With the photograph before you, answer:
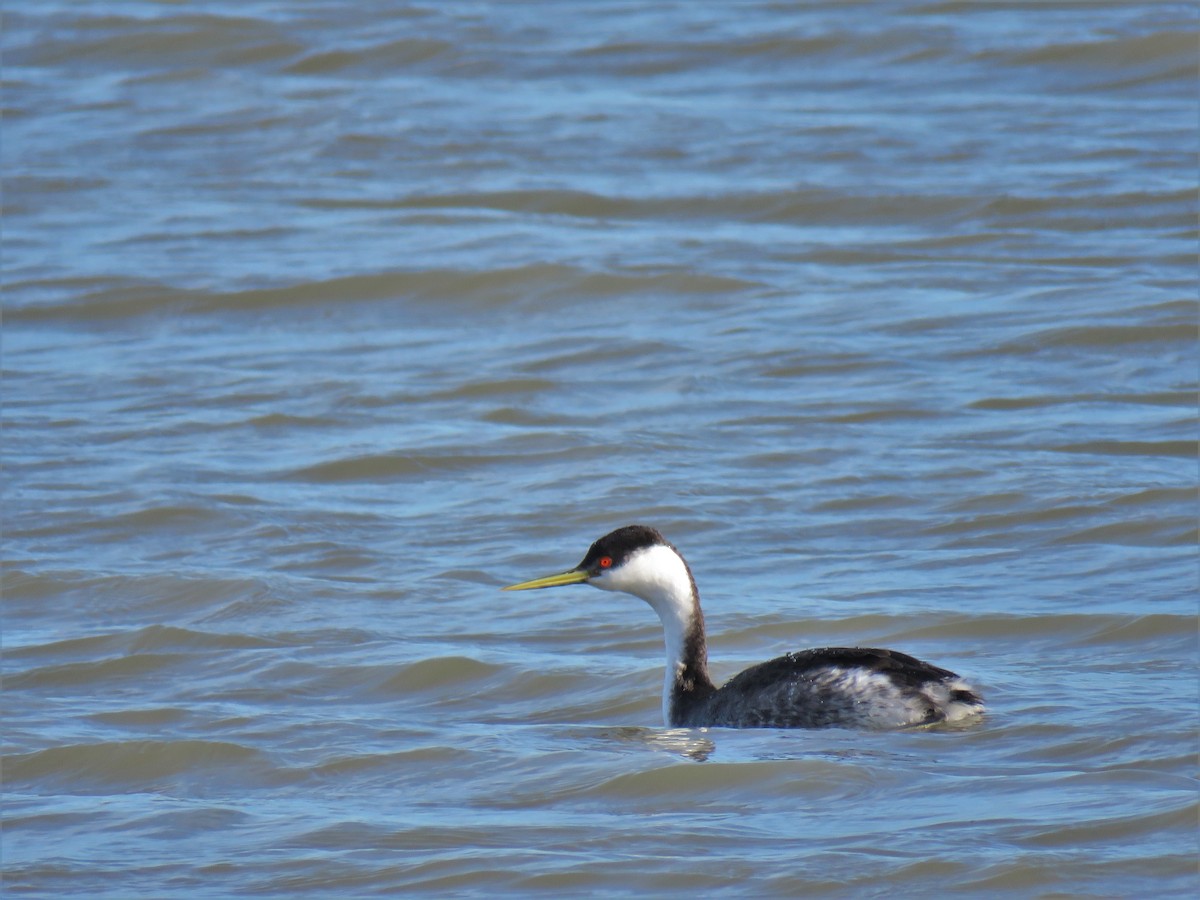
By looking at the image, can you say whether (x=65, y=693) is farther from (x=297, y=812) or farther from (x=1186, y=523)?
(x=1186, y=523)

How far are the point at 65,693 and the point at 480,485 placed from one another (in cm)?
293

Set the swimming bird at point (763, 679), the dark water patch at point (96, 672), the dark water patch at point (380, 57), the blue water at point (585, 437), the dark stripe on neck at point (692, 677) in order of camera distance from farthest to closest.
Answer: the dark water patch at point (380, 57) < the dark water patch at point (96, 672) < the dark stripe on neck at point (692, 677) < the swimming bird at point (763, 679) < the blue water at point (585, 437)

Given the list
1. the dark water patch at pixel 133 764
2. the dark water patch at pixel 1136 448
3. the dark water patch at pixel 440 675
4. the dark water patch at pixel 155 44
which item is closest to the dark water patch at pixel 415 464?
the dark water patch at pixel 1136 448

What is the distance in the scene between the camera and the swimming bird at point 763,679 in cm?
696

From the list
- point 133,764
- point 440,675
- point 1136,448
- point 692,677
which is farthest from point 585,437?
point 133,764

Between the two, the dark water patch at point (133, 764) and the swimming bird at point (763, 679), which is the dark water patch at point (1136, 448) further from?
the dark water patch at point (133, 764)

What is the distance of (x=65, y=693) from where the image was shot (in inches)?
310

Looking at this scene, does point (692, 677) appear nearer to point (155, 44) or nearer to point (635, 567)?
point (635, 567)

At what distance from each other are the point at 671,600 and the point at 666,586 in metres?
0.06

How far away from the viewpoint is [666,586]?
7785 mm

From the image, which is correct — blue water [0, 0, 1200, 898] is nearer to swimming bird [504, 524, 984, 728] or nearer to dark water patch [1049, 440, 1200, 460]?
dark water patch [1049, 440, 1200, 460]

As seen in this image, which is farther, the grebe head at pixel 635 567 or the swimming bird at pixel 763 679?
the grebe head at pixel 635 567

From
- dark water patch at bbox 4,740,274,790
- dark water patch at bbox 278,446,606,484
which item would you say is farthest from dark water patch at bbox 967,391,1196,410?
dark water patch at bbox 4,740,274,790

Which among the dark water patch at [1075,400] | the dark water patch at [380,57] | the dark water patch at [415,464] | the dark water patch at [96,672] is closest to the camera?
the dark water patch at [96,672]
